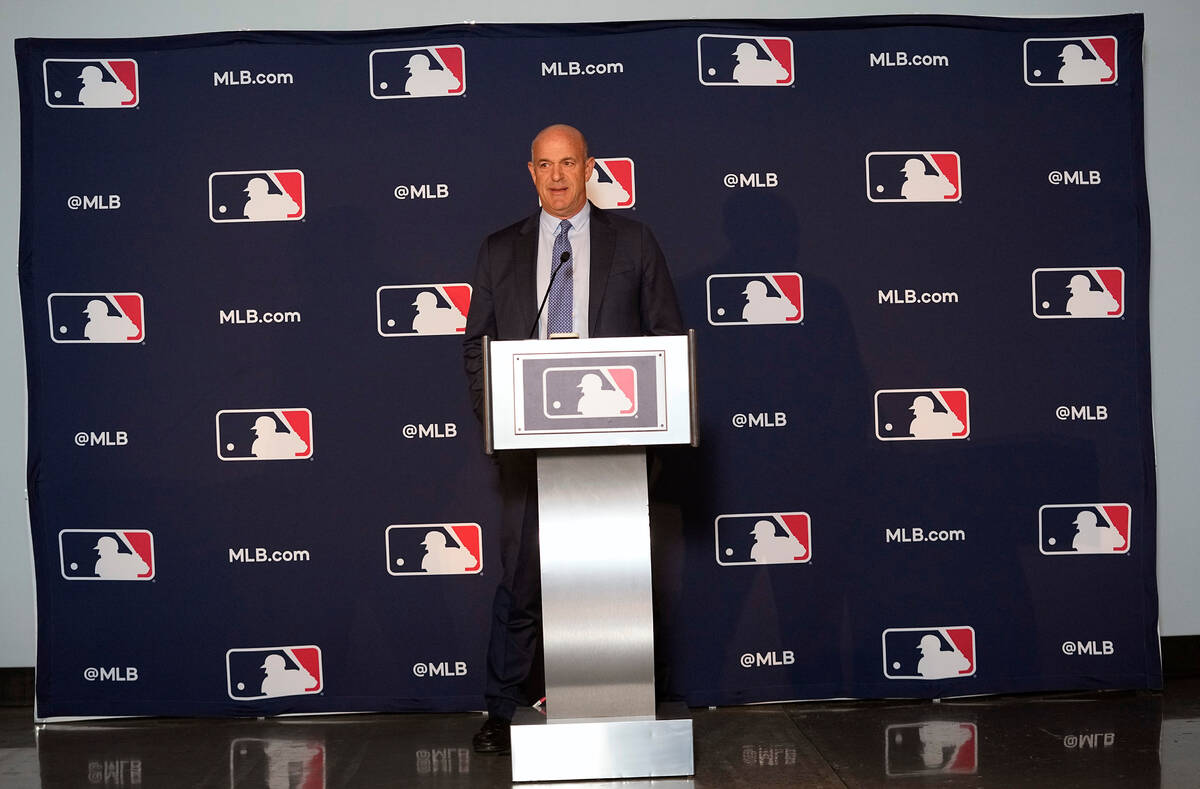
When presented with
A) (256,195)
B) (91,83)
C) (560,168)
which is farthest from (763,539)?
(91,83)

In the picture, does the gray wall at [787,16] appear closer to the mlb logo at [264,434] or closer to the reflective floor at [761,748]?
the reflective floor at [761,748]

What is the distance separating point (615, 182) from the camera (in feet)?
11.9

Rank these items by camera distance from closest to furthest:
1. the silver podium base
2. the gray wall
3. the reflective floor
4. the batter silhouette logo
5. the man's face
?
the batter silhouette logo → the silver podium base → the reflective floor → the man's face → the gray wall

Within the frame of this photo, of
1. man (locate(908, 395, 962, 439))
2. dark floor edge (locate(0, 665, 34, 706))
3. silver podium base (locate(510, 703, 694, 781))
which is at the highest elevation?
man (locate(908, 395, 962, 439))

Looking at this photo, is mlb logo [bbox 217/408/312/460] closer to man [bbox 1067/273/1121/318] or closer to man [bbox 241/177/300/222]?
man [bbox 241/177/300/222]

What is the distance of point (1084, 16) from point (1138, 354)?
112 centimetres

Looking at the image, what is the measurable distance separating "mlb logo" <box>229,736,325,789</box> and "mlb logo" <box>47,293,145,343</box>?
132cm

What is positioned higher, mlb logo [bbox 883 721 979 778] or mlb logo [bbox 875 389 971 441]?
mlb logo [bbox 875 389 971 441]

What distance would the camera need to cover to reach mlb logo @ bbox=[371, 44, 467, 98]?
11.9ft

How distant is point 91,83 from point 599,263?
6.12 ft

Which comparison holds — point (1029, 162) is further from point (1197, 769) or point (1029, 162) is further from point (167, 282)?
point (167, 282)

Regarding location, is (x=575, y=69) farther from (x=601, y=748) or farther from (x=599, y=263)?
(x=601, y=748)

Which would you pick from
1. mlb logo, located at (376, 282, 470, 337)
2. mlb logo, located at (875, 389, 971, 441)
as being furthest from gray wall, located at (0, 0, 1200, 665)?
mlb logo, located at (376, 282, 470, 337)

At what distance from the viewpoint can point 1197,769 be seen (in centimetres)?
277
